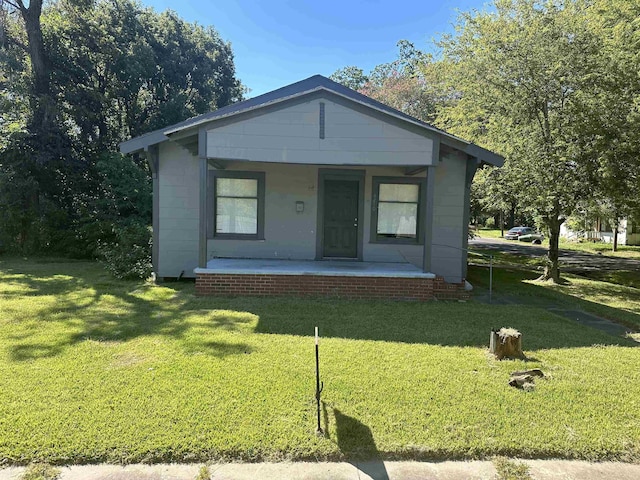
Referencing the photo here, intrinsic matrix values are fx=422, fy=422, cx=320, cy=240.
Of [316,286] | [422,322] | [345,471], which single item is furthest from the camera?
[316,286]

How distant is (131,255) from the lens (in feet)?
32.5

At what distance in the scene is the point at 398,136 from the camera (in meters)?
7.64

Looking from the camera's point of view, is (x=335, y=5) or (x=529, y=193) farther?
(x=335, y=5)

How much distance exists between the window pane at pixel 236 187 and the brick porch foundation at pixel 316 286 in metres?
2.36

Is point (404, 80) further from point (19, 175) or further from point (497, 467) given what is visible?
point (497, 467)

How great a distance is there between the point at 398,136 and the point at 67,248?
11299 mm

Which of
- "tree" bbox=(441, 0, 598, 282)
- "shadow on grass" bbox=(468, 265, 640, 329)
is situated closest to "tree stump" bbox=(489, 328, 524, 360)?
"shadow on grass" bbox=(468, 265, 640, 329)

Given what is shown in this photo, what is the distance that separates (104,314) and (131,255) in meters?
3.83

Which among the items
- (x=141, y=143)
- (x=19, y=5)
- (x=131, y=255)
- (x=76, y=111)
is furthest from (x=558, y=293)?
(x=19, y=5)

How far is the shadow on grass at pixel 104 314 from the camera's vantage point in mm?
4954

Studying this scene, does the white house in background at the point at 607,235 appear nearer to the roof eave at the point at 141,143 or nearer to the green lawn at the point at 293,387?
the green lawn at the point at 293,387

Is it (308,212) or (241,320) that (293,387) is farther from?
(308,212)

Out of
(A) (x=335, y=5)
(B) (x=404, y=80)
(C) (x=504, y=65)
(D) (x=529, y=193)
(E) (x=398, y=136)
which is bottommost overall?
(D) (x=529, y=193)

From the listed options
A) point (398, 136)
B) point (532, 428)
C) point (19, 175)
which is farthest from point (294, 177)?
point (19, 175)
